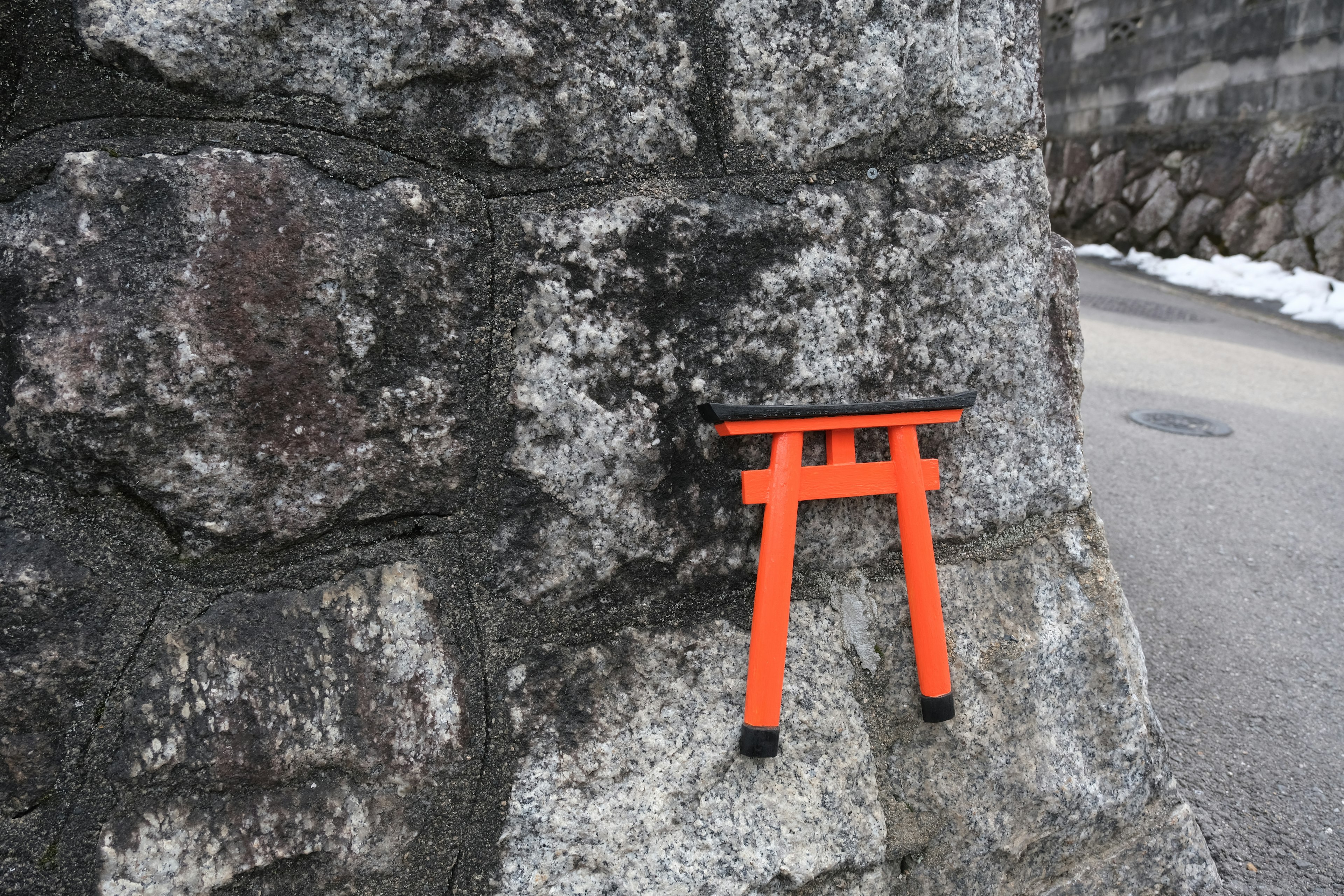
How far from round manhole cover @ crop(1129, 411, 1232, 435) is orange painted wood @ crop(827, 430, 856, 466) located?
3.14m

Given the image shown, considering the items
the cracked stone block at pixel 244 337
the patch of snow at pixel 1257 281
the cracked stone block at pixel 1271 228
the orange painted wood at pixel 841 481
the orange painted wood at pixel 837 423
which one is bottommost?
the patch of snow at pixel 1257 281

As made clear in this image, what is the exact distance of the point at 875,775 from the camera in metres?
1.22

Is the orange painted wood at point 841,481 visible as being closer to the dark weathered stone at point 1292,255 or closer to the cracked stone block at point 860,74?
the cracked stone block at point 860,74

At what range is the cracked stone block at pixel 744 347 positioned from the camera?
103 centimetres

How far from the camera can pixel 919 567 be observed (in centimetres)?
117

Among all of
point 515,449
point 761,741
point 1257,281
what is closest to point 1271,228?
point 1257,281

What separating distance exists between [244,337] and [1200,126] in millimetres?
8117

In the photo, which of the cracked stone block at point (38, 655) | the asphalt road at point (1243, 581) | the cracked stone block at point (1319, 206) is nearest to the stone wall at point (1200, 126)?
the cracked stone block at point (1319, 206)

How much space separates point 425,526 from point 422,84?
1.62 ft

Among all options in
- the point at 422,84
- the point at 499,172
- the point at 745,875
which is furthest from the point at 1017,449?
the point at 422,84

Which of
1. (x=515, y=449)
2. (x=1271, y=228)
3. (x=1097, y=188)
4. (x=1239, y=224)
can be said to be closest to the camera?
(x=515, y=449)

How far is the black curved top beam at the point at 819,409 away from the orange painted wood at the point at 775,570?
32 millimetres

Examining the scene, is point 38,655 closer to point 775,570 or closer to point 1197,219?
point 775,570

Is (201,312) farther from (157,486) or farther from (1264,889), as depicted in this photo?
(1264,889)
